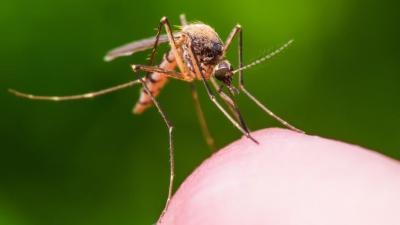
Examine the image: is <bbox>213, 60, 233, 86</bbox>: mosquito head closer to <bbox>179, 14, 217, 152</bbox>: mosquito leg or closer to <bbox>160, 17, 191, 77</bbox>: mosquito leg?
<bbox>160, 17, 191, 77</bbox>: mosquito leg

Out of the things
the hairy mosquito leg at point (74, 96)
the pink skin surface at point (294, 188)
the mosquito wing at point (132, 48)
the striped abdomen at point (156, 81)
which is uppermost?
the mosquito wing at point (132, 48)

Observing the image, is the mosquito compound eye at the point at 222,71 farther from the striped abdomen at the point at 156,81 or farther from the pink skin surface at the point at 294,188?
the pink skin surface at the point at 294,188

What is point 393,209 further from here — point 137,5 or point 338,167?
point 137,5

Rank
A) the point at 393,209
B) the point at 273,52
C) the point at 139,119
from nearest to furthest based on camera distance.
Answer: the point at 393,209
the point at 273,52
the point at 139,119

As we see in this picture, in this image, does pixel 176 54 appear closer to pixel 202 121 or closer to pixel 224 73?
pixel 224 73

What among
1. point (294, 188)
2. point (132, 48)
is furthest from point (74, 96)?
point (294, 188)

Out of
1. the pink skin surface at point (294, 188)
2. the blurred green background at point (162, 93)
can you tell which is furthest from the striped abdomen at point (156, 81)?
the pink skin surface at point (294, 188)

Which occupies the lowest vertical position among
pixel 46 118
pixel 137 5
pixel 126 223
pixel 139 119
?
pixel 126 223

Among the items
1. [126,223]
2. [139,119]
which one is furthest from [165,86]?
[126,223]

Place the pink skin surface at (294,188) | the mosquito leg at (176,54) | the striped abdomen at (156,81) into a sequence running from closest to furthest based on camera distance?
the pink skin surface at (294,188), the mosquito leg at (176,54), the striped abdomen at (156,81)
